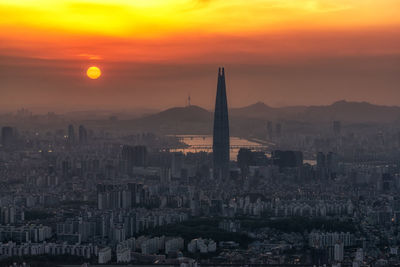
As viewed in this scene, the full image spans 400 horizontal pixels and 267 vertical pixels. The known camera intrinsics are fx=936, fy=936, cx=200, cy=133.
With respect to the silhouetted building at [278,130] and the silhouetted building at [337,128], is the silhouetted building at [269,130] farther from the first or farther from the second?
the silhouetted building at [337,128]

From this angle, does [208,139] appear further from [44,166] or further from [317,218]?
[317,218]

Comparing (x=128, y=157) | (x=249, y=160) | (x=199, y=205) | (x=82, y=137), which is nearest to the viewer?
(x=199, y=205)

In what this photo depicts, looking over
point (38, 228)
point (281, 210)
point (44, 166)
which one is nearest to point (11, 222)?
point (38, 228)

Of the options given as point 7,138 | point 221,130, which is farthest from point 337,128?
point 7,138

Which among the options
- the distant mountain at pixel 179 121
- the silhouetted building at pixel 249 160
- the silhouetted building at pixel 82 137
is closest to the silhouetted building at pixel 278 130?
the distant mountain at pixel 179 121

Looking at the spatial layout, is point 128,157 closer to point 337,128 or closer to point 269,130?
point 269,130
